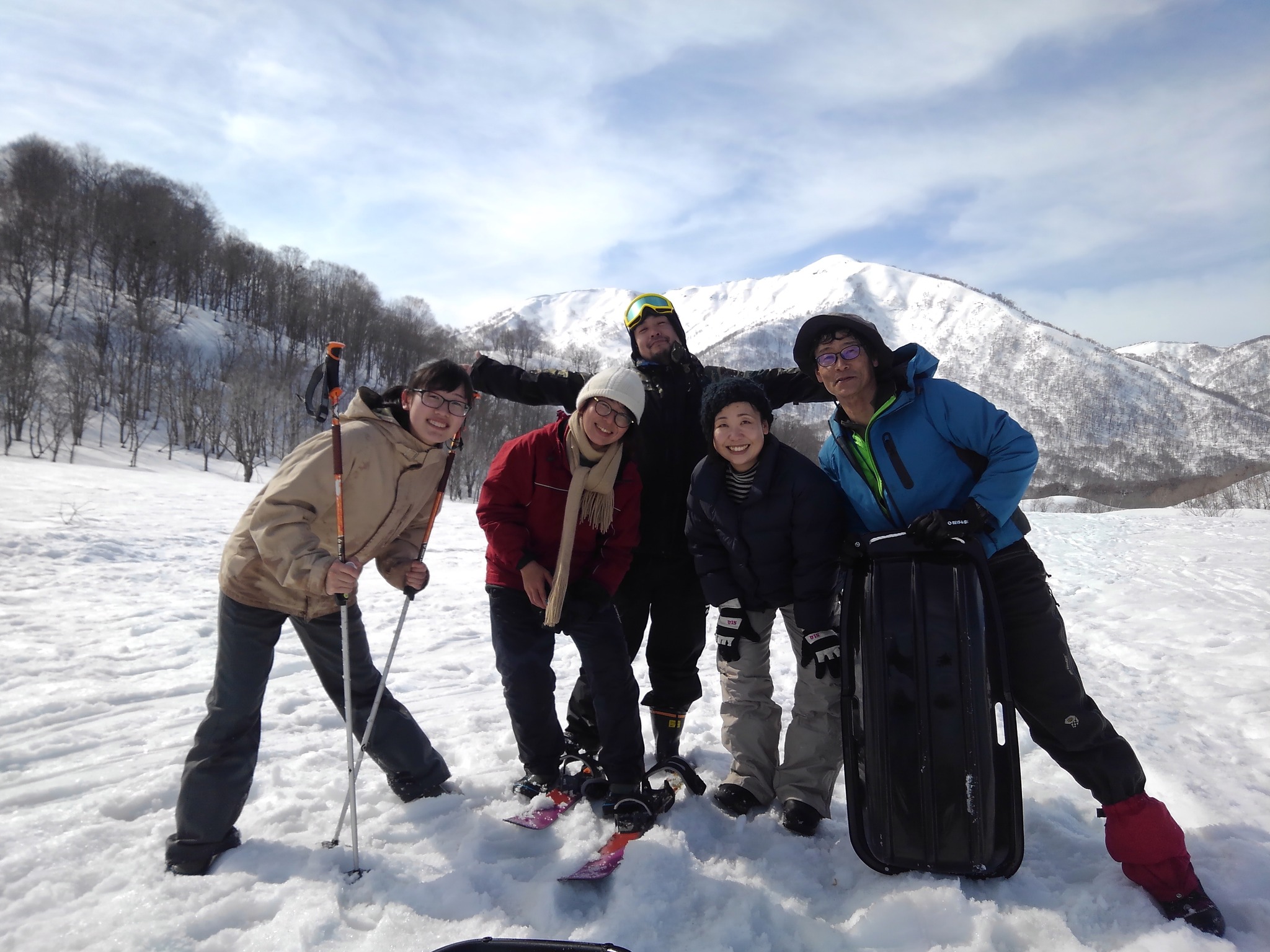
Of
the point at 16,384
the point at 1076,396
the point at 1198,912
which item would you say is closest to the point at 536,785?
the point at 1198,912

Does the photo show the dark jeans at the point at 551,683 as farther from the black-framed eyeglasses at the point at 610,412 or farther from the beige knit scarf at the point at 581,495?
the black-framed eyeglasses at the point at 610,412

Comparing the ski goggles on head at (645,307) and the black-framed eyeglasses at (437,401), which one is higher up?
the ski goggles on head at (645,307)

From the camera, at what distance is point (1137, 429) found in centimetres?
13900

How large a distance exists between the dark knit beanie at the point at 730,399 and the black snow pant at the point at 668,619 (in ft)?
2.91

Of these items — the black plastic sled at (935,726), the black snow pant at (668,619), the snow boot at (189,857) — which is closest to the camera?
the black plastic sled at (935,726)

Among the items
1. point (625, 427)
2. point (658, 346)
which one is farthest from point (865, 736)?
point (658, 346)

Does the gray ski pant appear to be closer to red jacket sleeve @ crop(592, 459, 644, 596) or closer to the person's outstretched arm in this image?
red jacket sleeve @ crop(592, 459, 644, 596)

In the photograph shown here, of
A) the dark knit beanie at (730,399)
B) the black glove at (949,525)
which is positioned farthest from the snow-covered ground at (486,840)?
the dark knit beanie at (730,399)

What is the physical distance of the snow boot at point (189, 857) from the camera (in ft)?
8.66

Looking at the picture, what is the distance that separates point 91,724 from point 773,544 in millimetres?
4736

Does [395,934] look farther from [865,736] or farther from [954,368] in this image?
[954,368]

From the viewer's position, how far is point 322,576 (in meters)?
2.60

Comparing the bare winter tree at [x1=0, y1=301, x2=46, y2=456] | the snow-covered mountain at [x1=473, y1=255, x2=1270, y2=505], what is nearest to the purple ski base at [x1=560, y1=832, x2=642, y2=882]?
the bare winter tree at [x1=0, y1=301, x2=46, y2=456]

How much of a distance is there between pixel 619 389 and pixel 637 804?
78.0 inches
